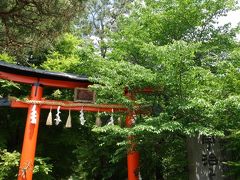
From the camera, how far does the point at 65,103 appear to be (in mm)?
10805

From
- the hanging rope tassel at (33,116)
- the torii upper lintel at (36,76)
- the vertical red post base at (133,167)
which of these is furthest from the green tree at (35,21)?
the vertical red post base at (133,167)

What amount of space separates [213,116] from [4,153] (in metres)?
7.26

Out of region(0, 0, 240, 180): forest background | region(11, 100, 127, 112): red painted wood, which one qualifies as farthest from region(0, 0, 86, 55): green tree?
region(11, 100, 127, 112): red painted wood

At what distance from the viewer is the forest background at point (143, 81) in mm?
7926

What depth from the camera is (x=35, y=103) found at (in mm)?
10336

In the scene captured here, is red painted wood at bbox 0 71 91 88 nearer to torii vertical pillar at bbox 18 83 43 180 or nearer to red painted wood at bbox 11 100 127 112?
torii vertical pillar at bbox 18 83 43 180

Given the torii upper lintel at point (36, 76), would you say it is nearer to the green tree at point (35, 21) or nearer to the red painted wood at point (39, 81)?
the red painted wood at point (39, 81)

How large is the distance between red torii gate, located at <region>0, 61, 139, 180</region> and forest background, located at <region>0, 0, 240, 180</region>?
0.62 metres

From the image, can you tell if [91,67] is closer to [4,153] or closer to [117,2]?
[4,153]

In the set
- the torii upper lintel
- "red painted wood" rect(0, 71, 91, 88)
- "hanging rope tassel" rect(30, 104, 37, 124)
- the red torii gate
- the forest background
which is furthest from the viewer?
"red painted wood" rect(0, 71, 91, 88)

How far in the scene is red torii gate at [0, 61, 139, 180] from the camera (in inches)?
393

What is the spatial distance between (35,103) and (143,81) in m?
3.91

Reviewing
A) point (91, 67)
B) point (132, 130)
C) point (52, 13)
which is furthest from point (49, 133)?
point (132, 130)

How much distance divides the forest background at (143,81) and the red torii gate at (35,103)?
618mm
